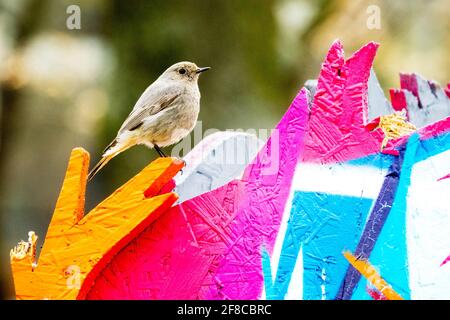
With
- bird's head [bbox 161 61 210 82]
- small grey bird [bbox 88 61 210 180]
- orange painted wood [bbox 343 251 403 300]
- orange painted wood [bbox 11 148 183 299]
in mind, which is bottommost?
orange painted wood [bbox 343 251 403 300]

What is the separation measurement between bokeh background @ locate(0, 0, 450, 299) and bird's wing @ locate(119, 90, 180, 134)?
2.50 meters

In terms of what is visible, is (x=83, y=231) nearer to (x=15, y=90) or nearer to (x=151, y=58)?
(x=151, y=58)

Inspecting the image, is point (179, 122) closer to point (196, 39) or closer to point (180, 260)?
point (180, 260)

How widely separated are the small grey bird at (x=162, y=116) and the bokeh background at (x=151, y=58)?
2465 mm

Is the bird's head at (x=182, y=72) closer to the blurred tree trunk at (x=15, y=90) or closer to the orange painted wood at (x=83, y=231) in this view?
the orange painted wood at (x=83, y=231)

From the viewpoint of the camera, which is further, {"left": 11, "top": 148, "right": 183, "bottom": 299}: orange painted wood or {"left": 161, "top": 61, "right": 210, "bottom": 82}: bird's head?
{"left": 161, "top": 61, "right": 210, "bottom": 82}: bird's head

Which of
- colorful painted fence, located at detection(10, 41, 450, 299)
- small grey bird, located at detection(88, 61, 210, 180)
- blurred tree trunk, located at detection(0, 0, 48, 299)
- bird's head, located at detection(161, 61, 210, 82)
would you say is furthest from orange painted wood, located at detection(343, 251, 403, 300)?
blurred tree trunk, located at detection(0, 0, 48, 299)

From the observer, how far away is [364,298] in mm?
2268

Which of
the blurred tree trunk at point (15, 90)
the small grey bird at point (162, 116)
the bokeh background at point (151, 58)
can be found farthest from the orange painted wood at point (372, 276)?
the blurred tree trunk at point (15, 90)

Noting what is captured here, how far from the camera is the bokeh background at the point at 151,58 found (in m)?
5.90

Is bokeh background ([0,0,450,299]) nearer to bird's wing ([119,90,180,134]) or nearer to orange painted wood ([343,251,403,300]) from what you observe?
bird's wing ([119,90,180,134])

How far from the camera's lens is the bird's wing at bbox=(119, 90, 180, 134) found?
267 centimetres

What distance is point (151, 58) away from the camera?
5895 millimetres

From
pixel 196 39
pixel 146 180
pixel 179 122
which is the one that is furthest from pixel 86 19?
pixel 146 180
